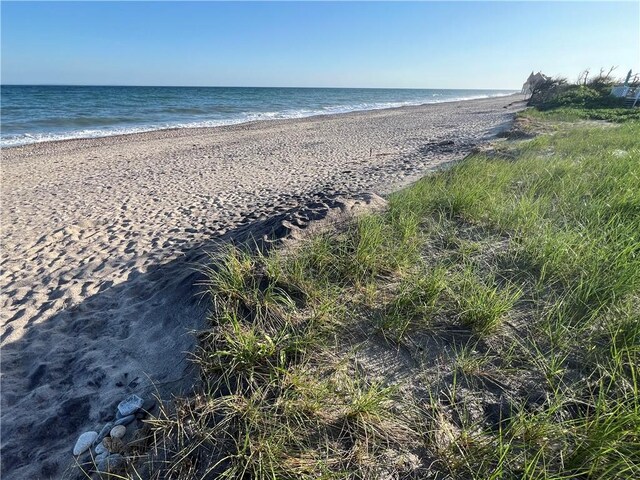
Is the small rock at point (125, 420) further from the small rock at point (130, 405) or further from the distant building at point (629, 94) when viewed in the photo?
the distant building at point (629, 94)

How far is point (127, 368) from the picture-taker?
8.49 feet

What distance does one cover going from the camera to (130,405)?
214cm


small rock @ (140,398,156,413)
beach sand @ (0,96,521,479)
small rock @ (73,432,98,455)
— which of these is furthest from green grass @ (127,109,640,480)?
small rock @ (73,432,98,455)

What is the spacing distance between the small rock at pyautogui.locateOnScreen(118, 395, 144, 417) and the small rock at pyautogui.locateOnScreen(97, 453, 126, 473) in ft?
0.98

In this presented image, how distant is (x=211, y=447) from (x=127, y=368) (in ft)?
4.64

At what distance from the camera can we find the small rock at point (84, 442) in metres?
2.00

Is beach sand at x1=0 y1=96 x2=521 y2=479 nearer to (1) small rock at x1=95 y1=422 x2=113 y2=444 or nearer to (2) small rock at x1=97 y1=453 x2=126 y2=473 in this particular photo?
(1) small rock at x1=95 y1=422 x2=113 y2=444

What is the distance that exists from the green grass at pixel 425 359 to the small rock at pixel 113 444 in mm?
369

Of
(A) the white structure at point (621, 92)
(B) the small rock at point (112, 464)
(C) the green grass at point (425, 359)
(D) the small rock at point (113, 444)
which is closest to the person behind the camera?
(C) the green grass at point (425, 359)

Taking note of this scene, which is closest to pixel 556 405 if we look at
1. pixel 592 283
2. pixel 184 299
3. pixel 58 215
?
pixel 592 283

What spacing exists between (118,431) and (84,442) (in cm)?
26

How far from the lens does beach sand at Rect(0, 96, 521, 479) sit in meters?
2.40

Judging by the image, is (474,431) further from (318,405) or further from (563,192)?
(563,192)

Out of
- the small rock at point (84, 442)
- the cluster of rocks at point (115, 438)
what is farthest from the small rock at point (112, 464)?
the small rock at point (84, 442)
